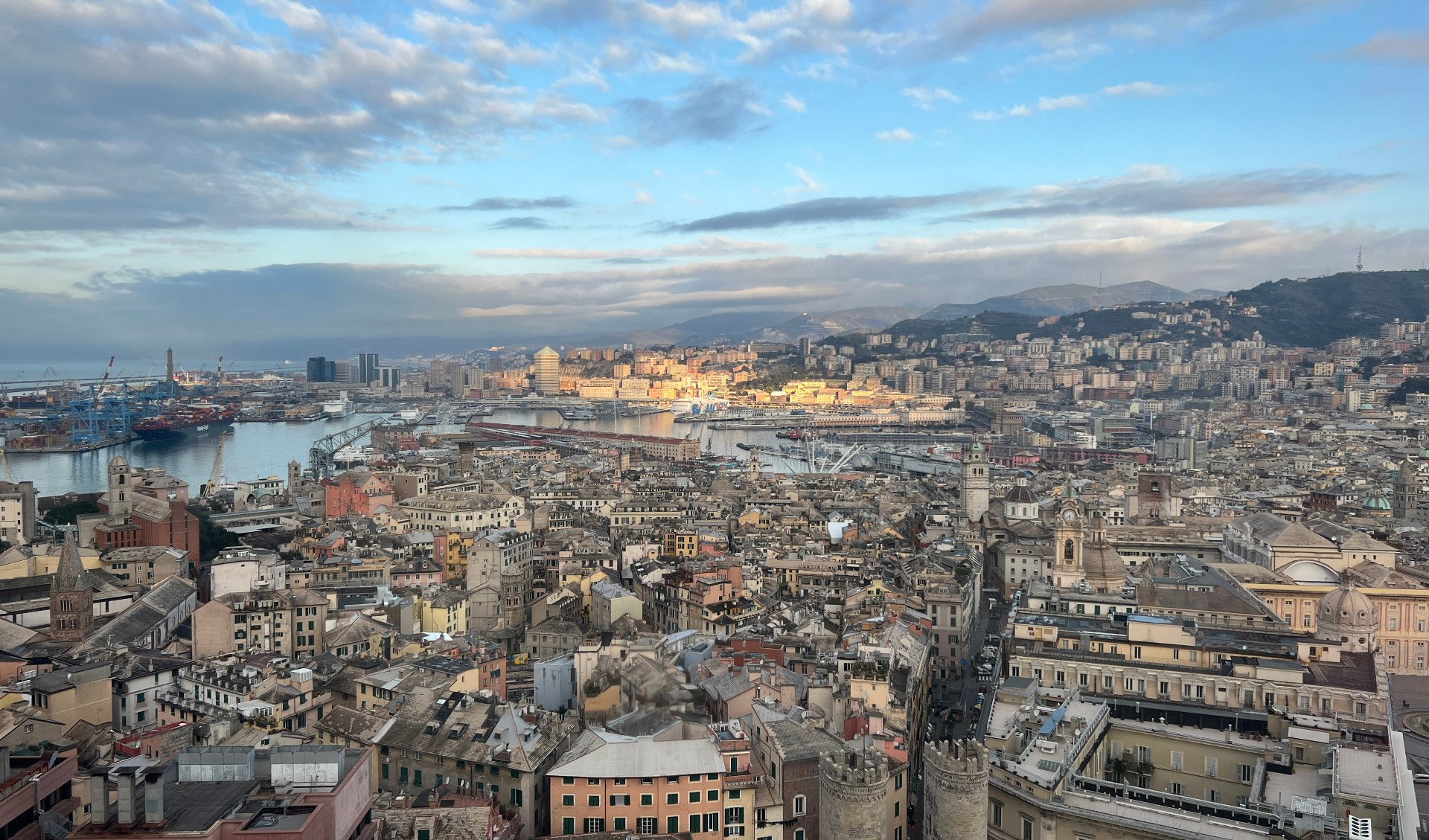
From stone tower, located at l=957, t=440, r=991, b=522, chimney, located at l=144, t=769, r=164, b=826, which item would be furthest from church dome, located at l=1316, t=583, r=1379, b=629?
chimney, located at l=144, t=769, r=164, b=826

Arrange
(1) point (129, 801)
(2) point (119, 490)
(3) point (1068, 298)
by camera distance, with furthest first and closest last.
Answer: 1. (3) point (1068, 298)
2. (2) point (119, 490)
3. (1) point (129, 801)

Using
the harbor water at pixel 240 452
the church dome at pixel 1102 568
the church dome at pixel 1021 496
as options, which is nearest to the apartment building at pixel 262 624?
the church dome at pixel 1102 568

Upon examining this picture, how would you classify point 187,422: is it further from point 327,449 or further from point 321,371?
point 321,371

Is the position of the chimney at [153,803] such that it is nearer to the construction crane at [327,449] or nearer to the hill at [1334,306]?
the construction crane at [327,449]

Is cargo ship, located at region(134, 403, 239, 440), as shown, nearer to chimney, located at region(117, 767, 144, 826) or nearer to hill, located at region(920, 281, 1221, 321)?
chimney, located at region(117, 767, 144, 826)

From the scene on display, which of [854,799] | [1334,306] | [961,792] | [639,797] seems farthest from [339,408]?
[1334,306]

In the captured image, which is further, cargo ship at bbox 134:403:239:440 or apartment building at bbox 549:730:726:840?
cargo ship at bbox 134:403:239:440
